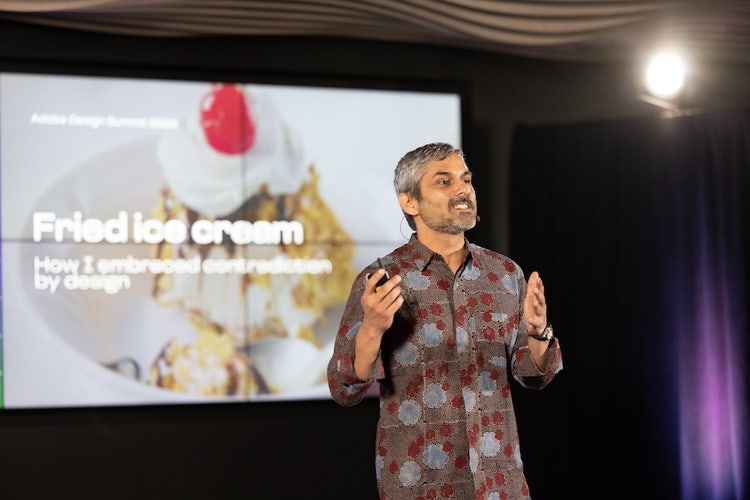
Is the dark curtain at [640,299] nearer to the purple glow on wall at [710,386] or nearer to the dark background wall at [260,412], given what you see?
the purple glow on wall at [710,386]

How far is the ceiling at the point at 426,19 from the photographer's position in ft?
16.0

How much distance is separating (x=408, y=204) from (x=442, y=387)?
0.53 m

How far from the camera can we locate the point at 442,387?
8.44 feet

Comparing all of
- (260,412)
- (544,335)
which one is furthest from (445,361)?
(260,412)

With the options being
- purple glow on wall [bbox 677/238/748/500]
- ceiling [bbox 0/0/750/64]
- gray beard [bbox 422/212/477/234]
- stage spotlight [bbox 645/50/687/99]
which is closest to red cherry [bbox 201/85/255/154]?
ceiling [bbox 0/0/750/64]

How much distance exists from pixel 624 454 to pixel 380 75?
2.56 m

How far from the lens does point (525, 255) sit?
564 centimetres

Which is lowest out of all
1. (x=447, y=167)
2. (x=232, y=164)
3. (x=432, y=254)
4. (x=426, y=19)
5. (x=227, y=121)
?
(x=432, y=254)

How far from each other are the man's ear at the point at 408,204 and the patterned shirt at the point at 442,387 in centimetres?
18

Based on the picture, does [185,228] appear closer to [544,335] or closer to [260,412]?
[260,412]

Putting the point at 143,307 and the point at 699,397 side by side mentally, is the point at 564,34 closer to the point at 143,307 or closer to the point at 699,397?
the point at 699,397

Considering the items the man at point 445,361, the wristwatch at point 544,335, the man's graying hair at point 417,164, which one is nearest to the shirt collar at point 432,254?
the man at point 445,361

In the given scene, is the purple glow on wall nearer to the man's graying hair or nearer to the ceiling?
the ceiling

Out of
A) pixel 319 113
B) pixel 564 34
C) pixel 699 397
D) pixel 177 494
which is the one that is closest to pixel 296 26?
pixel 319 113
